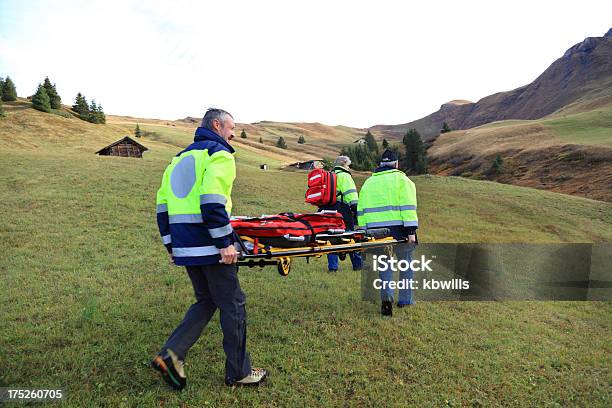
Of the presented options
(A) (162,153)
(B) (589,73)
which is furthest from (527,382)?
(B) (589,73)

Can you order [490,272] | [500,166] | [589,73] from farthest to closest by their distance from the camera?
[589,73]
[500,166]
[490,272]

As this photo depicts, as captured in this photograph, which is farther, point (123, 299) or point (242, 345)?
point (123, 299)

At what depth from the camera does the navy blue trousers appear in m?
4.20

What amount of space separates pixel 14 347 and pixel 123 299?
2.10 m

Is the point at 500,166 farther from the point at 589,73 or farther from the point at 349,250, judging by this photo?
the point at 589,73

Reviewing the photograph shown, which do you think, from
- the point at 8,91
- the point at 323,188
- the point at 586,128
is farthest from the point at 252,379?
the point at 586,128

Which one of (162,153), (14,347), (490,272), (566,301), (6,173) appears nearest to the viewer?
(14,347)

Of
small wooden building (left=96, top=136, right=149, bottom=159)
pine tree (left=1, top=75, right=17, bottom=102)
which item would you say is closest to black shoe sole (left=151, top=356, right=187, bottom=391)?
small wooden building (left=96, top=136, right=149, bottom=159)

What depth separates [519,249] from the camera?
16.8 m

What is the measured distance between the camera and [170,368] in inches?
167

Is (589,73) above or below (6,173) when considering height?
above

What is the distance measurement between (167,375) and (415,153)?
80659 millimetres

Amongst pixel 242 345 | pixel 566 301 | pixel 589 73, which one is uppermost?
pixel 589 73

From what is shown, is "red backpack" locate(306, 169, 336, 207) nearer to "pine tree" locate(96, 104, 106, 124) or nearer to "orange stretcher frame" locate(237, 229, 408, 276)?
"orange stretcher frame" locate(237, 229, 408, 276)
